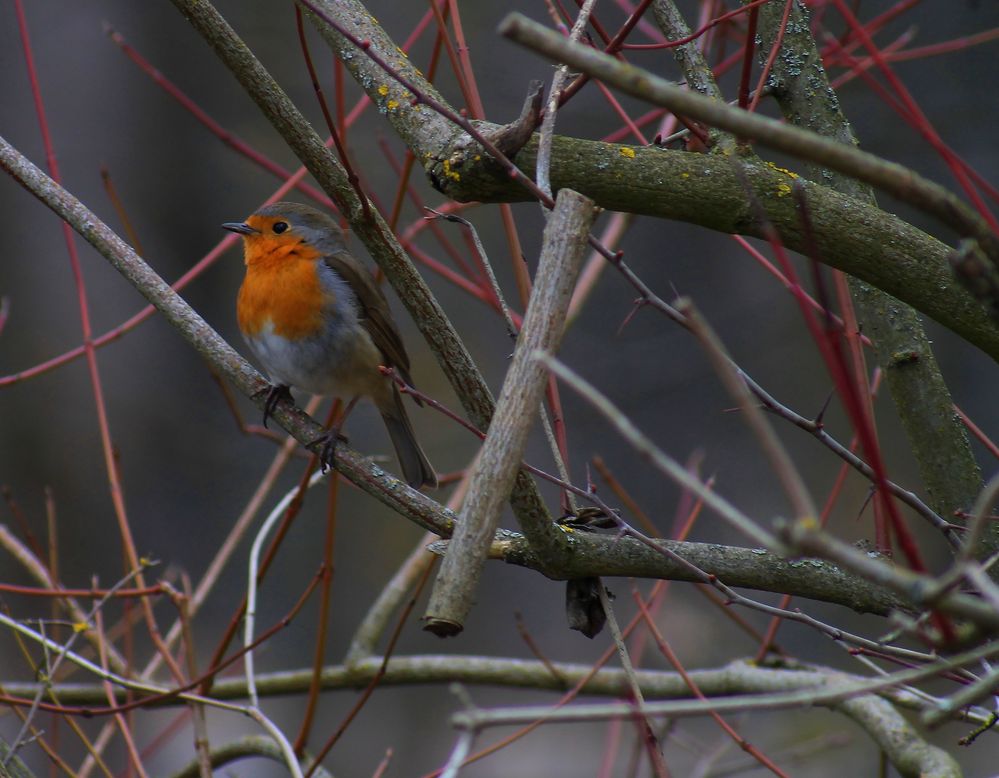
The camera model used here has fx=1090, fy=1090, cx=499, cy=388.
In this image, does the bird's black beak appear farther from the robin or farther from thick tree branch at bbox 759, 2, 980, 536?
thick tree branch at bbox 759, 2, 980, 536

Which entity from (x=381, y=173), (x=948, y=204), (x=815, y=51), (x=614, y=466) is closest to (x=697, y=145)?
(x=815, y=51)

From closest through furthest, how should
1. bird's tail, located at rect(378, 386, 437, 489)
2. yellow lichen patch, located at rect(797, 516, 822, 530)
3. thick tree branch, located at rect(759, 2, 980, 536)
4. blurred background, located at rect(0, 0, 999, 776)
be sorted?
yellow lichen patch, located at rect(797, 516, 822, 530), thick tree branch, located at rect(759, 2, 980, 536), bird's tail, located at rect(378, 386, 437, 489), blurred background, located at rect(0, 0, 999, 776)

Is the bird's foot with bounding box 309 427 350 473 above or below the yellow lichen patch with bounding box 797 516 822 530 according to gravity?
below

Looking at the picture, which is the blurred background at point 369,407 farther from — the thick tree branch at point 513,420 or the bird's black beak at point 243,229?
the thick tree branch at point 513,420

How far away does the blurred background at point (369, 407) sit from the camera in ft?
23.8

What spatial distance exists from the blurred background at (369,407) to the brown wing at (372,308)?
3568 mm

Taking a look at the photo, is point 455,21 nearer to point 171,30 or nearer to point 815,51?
point 815,51

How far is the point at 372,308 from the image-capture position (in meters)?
3.49

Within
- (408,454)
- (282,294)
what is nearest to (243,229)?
(282,294)

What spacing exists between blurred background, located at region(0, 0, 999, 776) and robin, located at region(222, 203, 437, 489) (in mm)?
3573

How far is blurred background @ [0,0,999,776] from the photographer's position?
23.8 ft

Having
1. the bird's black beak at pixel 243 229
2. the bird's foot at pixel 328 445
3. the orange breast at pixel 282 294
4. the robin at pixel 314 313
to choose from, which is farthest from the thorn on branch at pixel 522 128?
the bird's black beak at pixel 243 229

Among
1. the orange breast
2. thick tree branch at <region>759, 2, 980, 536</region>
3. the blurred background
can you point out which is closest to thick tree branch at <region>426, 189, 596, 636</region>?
thick tree branch at <region>759, 2, 980, 536</region>

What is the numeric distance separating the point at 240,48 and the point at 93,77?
6.84 meters
